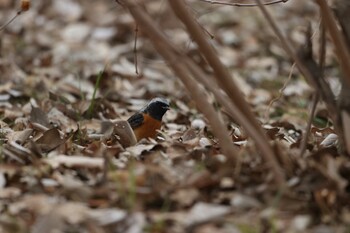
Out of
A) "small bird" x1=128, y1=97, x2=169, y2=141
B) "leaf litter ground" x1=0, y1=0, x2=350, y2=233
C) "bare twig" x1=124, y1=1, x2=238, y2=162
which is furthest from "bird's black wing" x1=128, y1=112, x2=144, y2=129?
"bare twig" x1=124, y1=1, x2=238, y2=162

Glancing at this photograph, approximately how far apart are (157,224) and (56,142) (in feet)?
4.75

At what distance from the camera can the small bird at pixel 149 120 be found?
501 cm

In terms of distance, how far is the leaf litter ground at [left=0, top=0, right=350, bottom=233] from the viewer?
123 inches

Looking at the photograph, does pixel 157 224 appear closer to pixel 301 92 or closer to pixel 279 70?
pixel 301 92

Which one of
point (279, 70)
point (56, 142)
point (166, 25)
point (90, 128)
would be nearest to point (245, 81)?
point (279, 70)

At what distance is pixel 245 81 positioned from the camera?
26.0 feet

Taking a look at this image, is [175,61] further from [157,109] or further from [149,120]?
[157,109]

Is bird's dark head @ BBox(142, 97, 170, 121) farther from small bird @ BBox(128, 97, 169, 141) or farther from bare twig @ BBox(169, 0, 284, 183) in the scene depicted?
bare twig @ BBox(169, 0, 284, 183)

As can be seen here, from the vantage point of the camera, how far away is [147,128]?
5.03 m

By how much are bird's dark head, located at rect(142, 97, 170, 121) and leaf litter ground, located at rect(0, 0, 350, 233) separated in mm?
186

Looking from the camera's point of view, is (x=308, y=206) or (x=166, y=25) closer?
(x=308, y=206)

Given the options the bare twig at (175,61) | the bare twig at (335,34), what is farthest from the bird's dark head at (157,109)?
the bare twig at (335,34)

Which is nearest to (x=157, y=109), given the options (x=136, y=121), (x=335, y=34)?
(x=136, y=121)

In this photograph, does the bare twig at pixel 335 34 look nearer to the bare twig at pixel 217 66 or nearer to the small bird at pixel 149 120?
the bare twig at pixel 217 66
